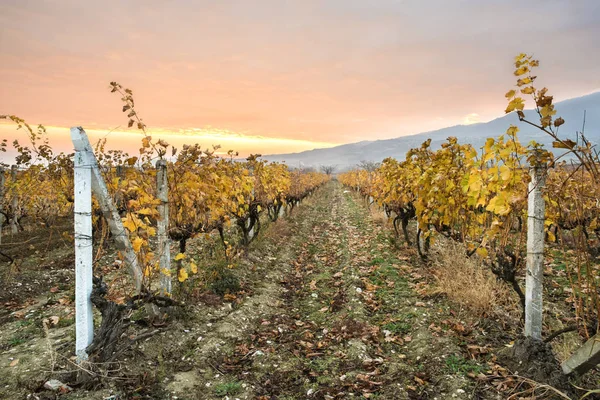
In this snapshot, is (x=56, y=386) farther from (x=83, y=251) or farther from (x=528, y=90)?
(x=528, y=90)

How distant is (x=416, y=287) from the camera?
6.18 m

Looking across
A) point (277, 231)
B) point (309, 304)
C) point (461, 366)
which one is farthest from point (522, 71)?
point (277, 231)

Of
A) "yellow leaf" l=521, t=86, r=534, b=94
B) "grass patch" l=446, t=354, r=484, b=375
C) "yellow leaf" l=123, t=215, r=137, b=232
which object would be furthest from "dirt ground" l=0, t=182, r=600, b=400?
"yellow leaf" l=521, t=86, r=534, b=94

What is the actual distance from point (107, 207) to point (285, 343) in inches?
112

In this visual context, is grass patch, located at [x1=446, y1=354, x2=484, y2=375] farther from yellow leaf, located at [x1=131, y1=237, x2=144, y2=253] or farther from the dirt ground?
yellow leaf, located at [x1=131, y1=237, x2=144, y2=253]

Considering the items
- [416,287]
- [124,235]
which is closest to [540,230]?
[416,287]

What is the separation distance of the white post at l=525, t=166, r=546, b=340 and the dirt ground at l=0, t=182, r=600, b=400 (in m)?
0.63

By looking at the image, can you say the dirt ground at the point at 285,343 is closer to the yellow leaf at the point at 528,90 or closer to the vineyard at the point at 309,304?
the vineyard at the point at 309,304

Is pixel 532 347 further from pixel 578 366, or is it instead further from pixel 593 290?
pixel 593 290

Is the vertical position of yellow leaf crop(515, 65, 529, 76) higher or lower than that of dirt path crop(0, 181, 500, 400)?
higher

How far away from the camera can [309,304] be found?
5965 millimetres

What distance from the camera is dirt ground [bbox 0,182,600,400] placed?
11.1ft

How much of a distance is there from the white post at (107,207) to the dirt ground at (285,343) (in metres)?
0.78

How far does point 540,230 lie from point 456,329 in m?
1.81
